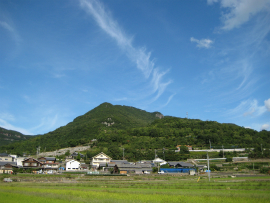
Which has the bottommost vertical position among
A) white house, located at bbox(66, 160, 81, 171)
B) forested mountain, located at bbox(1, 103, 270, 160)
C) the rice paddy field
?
white house, located at bbox(66, 160, 81, 171)

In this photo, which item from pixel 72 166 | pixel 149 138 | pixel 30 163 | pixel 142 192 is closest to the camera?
pixel 142 192

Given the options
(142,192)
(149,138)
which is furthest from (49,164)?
(149,138)

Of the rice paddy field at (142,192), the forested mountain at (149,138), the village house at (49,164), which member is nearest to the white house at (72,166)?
the village house at (49,164)

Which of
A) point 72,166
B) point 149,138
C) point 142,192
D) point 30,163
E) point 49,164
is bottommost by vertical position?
point 72,166

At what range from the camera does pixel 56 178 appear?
35906mm

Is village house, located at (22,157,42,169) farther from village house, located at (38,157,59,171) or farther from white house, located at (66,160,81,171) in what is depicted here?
white house, located at (66,160,81,171)

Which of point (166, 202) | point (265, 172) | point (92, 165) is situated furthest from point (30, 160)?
point (265, 172)

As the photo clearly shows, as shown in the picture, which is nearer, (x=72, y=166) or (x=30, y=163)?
(x=30, y=163)

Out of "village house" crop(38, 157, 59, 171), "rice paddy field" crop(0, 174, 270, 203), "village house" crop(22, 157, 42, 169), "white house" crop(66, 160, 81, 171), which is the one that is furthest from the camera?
"white house" crop(66, 160, 81, 171)

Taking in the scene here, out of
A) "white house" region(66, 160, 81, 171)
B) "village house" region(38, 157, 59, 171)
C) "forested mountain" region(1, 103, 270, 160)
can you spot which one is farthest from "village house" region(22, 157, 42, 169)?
"forested mountain" region(1, 103, 270, 160)

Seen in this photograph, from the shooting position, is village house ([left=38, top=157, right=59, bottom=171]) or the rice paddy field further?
village house ([left=38, top=157, right=59, bottom=171])

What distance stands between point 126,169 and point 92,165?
1724cm

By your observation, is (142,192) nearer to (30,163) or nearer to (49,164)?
(30,163)

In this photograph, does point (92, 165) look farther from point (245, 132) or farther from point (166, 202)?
point (245, 132)
